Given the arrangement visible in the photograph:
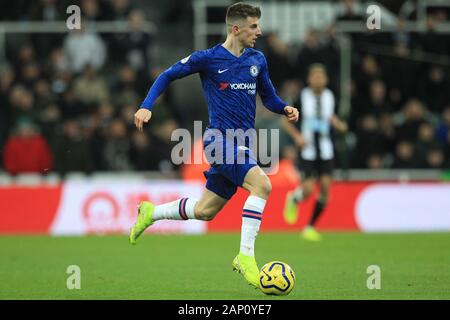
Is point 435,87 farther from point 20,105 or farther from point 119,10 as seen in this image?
point 20,105

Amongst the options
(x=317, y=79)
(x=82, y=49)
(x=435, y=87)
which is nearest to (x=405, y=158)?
(x=435, y=87)

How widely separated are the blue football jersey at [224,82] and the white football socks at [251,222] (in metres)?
0.75

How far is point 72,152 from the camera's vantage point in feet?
57.8

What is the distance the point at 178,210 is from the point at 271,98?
A: 1.41 metres

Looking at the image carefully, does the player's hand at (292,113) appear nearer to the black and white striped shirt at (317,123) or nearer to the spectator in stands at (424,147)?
the black and white striped shirt at (317,123)

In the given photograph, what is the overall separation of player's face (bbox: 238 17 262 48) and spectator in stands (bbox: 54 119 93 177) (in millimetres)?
8829

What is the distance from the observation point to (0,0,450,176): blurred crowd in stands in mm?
18062

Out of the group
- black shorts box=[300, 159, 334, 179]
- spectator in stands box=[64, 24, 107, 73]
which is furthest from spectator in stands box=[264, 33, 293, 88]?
black shorts box=[300, 159, 334, 179]

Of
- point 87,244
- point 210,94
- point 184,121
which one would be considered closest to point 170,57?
point 184,121

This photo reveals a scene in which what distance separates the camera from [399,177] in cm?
1831

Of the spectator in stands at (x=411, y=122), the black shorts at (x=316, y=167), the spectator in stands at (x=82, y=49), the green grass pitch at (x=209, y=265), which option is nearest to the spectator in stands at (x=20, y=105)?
the spectator in stands at (x=82, y=49)

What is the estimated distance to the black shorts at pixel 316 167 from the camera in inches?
602

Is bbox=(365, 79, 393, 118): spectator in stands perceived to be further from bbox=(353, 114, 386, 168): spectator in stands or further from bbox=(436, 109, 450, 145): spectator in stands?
bbox=(436, 109, 450, 145): spectator in stands

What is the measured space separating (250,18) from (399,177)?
9.79 m
